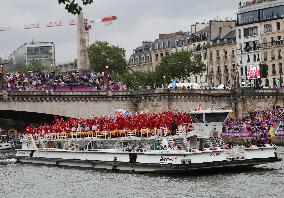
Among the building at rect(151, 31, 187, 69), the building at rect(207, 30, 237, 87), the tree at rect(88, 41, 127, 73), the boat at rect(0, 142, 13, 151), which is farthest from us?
the tree at rect(88, 41, 127, 73)

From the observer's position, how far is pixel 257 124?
95.4 m

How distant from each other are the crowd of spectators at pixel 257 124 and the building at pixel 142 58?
72592 millimetres

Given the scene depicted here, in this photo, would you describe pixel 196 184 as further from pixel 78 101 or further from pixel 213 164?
pixel 78 101

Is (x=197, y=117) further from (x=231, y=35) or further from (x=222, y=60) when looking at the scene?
(x=222, y=60)

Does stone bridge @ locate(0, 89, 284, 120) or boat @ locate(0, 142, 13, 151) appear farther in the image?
boat @ locate(0, 142, 13, 151)

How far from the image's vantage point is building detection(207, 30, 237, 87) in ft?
479

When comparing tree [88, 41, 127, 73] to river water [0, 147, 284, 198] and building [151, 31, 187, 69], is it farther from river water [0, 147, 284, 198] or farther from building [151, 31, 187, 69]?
river water [0, 147, 284, 198]

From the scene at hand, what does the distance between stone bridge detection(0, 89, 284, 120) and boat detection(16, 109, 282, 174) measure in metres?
23.9

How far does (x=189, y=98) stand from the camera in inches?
3959

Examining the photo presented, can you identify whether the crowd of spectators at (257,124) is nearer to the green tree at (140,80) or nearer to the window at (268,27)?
the window at (268,27)

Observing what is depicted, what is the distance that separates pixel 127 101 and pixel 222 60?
52.3 metres

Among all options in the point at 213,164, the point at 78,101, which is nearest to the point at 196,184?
the point at 213,164

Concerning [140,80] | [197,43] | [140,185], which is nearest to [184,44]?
[197,43]

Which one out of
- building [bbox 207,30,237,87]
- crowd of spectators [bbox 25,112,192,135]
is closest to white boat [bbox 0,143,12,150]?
crowd of spectators [bbox 25,112,192,135]
